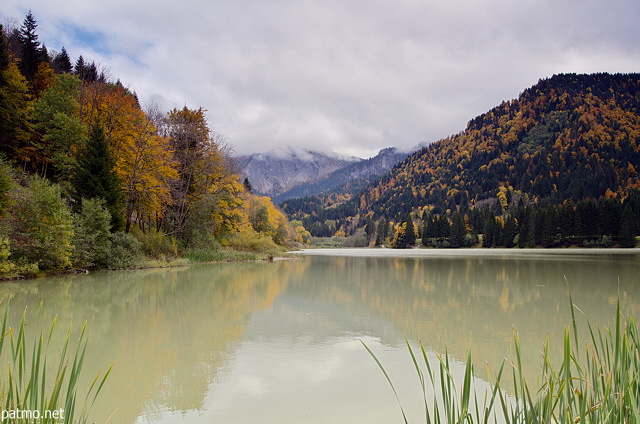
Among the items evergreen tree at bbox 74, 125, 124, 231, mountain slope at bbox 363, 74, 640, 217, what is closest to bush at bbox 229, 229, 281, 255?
evergreen tree at bbox 74, 125, 124, 231

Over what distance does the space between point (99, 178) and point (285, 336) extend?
1720 centimetres

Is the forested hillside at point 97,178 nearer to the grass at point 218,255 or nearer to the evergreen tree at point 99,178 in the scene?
the evergreen tree at point 99,178

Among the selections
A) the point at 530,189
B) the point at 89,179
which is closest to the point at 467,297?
the point at 89,179

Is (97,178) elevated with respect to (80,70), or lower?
lower

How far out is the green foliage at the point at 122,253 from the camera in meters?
19.8

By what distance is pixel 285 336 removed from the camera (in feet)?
24.6

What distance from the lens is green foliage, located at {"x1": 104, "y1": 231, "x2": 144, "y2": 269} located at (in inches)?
781

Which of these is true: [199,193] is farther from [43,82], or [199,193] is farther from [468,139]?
[468,139]

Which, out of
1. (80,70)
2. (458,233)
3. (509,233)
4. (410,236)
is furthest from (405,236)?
(80,70)

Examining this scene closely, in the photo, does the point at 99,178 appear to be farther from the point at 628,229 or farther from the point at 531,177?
the point at 531,177

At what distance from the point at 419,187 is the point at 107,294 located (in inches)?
5463

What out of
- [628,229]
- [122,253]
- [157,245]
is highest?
[628,229]

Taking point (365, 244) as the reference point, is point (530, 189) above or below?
above

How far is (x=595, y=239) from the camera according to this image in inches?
2579
